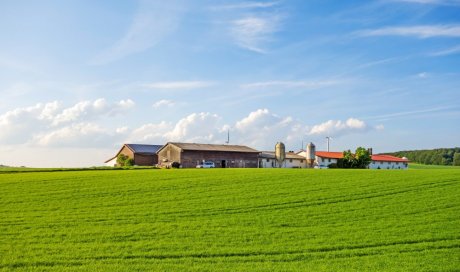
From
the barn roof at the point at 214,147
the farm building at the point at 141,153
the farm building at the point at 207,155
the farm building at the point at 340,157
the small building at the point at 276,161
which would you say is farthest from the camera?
the farm building at the point at 340,157

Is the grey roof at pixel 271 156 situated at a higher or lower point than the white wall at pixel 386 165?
higher

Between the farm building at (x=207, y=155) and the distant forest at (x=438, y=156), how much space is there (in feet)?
333

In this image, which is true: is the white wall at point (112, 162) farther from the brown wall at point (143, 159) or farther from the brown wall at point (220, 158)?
the brown wall at point (220, 158)

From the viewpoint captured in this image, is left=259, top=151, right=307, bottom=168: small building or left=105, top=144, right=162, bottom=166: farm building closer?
left=105, top=144, right=162, bottom=166: farm building

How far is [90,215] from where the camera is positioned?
26062 millimetres

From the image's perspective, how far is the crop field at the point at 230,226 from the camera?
57.6ft

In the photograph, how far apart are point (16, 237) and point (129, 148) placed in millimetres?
67872

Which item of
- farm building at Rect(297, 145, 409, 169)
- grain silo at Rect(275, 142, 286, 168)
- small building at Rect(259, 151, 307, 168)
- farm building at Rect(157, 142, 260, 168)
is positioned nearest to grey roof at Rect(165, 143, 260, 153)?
farm building at Rect(157, 142, 260, 168)

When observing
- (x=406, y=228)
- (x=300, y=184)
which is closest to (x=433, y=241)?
(x=406, y=228)

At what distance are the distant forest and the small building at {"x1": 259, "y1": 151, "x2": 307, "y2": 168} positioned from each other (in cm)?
7961

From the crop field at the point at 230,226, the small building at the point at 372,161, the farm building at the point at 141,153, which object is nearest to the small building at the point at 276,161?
the small building at the point at 372,161

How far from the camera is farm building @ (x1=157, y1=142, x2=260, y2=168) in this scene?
7419 centimetres

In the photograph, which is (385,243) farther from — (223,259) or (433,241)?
(223,259)

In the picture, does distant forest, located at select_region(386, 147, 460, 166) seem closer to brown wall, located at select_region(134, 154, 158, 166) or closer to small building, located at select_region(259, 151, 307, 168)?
small building, located at select_region(259, 151, 307, 168)
